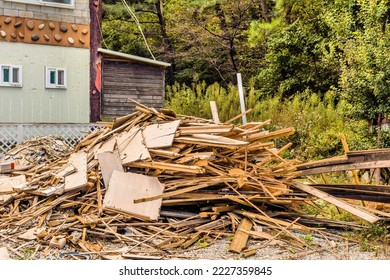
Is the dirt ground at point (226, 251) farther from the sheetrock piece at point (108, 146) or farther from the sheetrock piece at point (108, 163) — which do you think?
the sheetrock piece at point (108, 146)

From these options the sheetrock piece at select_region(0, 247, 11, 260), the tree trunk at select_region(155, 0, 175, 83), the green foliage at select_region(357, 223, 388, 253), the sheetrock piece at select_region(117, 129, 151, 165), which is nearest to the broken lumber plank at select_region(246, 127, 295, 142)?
the sheetrock piece at select_region(117, 129, 151, 165)

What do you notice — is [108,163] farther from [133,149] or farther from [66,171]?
[66,171]

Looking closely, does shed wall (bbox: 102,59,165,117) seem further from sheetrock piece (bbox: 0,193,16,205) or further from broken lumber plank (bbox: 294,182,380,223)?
broken lumber plank (bbox: 294,182,380,223)

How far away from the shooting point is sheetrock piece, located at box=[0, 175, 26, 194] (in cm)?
1075

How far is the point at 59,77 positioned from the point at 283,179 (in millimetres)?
9697

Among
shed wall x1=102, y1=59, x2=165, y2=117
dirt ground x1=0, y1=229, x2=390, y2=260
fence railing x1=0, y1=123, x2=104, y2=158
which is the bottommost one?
dirt ground x1=0, y1=229, x2=390, y2=260

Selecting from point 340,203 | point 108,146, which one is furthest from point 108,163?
point 340,203

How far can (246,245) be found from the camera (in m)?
9.02

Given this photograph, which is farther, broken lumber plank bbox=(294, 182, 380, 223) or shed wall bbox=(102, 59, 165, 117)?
shed wall bbox=(102, 59, 165, 117)

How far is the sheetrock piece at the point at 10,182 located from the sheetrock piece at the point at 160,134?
2.21 m

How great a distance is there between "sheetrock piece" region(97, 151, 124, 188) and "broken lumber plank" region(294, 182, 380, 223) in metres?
2.65

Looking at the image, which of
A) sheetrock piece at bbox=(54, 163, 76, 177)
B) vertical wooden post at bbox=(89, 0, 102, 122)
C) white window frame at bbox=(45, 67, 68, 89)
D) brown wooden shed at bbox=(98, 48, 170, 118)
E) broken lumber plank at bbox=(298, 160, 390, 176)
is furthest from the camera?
brown wooden shed at bbox=(98, 48, 170, 118)

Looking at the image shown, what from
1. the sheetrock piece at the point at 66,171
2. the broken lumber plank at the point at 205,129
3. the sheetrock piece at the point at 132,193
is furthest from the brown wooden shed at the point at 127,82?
the sheetrock piece at the point at 132,193
